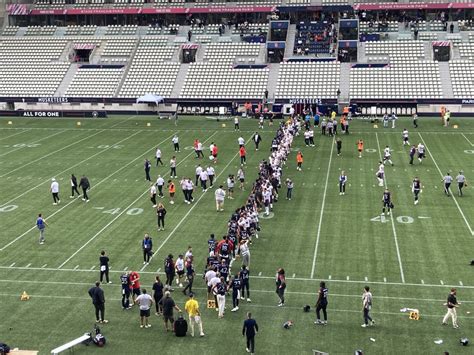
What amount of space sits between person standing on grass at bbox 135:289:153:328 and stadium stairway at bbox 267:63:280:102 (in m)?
41.6

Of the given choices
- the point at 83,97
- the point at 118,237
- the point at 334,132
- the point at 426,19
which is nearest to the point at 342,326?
the point at 118,237

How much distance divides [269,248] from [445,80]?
38.9m

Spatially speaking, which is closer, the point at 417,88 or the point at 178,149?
the point at 178,149

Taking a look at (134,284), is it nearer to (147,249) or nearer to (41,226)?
(147,249)

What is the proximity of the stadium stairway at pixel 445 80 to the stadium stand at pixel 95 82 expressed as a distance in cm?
2760

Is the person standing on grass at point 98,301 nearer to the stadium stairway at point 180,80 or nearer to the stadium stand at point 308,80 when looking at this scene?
the stadium stand at point 308,80

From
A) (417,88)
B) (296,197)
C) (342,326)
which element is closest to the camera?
(342,326)

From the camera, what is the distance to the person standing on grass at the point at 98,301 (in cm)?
1834

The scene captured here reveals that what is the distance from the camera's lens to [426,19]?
219ft

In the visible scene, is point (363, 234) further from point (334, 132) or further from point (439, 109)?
point (439, 109)

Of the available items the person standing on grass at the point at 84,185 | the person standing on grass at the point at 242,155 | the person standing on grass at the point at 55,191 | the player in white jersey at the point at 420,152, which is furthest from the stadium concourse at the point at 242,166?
the person standing on grass at the point at 242,155

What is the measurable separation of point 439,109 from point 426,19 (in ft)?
49.9

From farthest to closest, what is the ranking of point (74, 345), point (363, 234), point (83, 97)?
1. point (83, 97)
2. point (363, 234)
3. point (74, 345)

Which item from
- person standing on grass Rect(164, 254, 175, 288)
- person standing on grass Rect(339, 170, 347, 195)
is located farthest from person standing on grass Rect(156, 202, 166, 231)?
person standing on grass Rect(339, 170, 347, 195)
